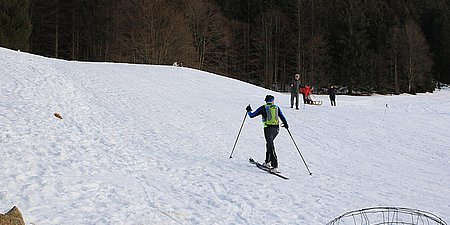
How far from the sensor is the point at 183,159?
10.1 meters

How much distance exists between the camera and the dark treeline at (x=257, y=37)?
132ft

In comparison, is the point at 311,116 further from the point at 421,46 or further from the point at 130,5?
the point at 421,46

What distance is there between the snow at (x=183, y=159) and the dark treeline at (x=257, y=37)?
69.1 feet

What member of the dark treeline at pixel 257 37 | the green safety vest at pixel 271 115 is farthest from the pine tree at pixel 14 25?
the green safety vest at pixel 271 115

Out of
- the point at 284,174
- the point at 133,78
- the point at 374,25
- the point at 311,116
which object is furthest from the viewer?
the point at 374,25

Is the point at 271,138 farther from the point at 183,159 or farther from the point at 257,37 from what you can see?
the point at 257,37

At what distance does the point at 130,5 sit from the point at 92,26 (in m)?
5.81

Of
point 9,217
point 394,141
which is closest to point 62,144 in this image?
point 9,217

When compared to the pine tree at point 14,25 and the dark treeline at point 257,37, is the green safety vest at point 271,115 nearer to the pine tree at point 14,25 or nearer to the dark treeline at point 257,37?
the dark treeline at point 257,37

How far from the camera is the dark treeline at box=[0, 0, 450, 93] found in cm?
4031

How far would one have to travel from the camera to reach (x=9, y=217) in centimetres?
430

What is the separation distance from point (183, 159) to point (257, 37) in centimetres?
4665

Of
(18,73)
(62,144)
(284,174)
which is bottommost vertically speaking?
(284,174)

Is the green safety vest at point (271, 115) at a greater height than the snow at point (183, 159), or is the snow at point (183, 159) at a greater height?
the green safety vest at point (271, 115)
